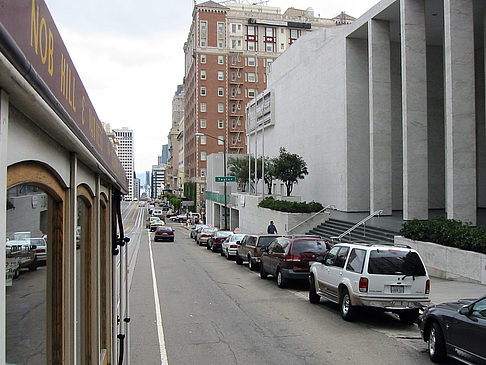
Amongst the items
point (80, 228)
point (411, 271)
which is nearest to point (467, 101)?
point (411, 271)

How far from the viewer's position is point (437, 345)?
817cm

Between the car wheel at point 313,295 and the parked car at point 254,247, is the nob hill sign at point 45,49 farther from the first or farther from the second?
the parked car at point 254,247

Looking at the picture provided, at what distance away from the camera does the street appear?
28.1 feet

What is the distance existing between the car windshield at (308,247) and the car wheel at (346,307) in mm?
4265

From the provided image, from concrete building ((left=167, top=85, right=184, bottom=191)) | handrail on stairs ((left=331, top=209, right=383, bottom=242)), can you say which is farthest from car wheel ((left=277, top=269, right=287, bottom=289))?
concrete building ((left=167, top=85, right=184, bottom=191))

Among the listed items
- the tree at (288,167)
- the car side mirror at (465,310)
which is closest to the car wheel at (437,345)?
the car side mirror at (465,310)

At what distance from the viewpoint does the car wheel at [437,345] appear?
26.7 feet

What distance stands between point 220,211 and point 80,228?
191 feet

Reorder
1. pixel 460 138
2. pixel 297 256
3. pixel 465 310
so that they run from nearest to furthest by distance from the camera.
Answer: pixel 465 310 → pixel 297 256 → pixel 460 138

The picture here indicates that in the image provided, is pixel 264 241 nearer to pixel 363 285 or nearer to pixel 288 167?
pixel 363 285

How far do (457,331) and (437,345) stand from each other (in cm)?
64

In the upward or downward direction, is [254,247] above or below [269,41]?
below

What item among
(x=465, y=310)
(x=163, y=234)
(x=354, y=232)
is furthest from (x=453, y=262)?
(x=163, y=234)

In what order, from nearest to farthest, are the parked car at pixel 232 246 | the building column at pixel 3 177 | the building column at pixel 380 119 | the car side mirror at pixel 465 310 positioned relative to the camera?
the building column at pixel 3 177, the car side mirror at pixel 465 310, the parked car at pixel 232 246, the building column at pixel 380 119
